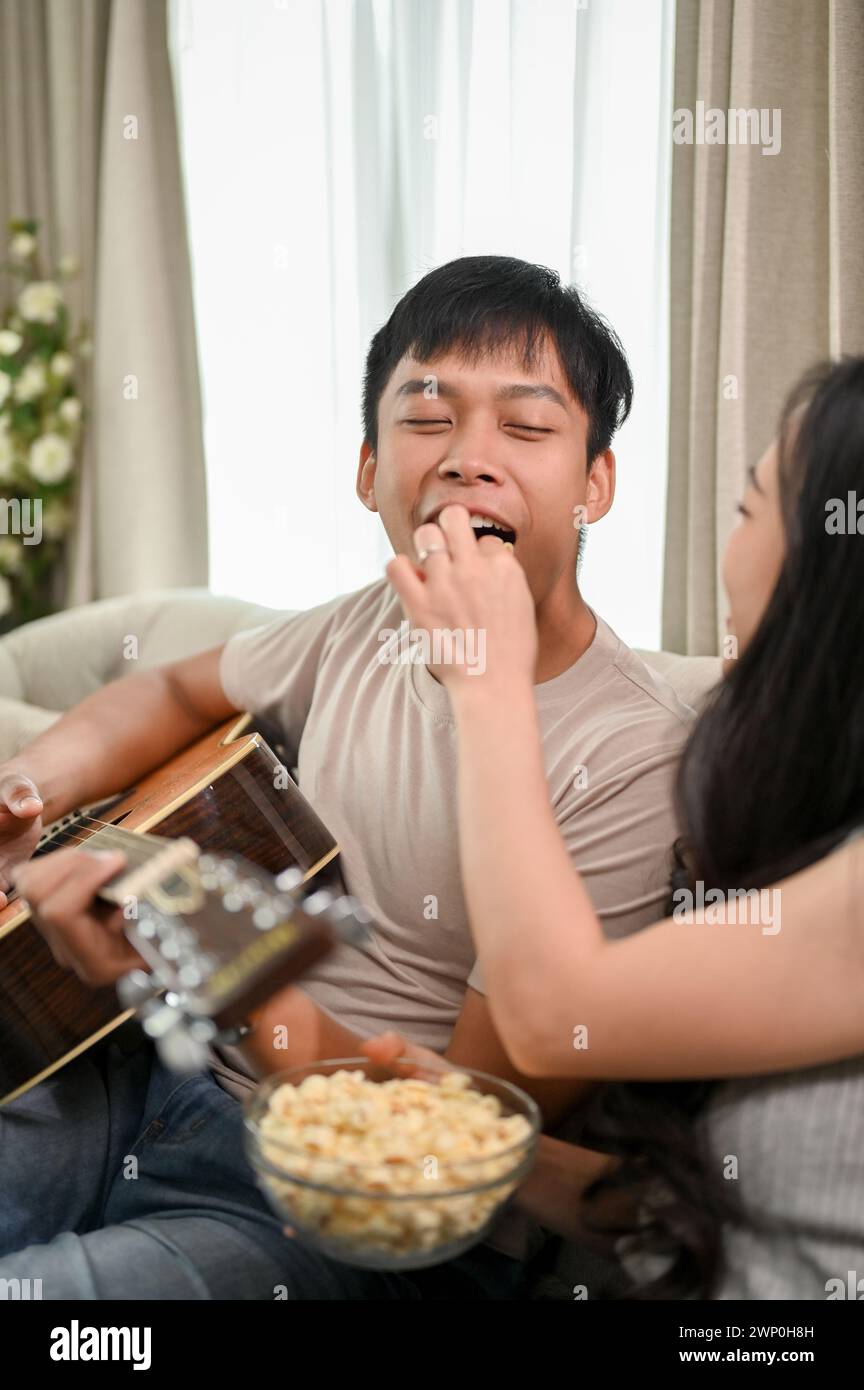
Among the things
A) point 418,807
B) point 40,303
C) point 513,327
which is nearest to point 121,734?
point 418,807

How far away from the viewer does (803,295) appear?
1.84m

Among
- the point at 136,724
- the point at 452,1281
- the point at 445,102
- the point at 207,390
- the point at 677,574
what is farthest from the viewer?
the point at 207,390

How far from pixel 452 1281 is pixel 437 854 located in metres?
0.41

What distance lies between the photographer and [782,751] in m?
0.98

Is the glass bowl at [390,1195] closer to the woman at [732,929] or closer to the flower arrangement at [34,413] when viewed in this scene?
the woman at [732,929]

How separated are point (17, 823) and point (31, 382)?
5.63 feet

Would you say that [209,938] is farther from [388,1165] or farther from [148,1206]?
[148,1206]

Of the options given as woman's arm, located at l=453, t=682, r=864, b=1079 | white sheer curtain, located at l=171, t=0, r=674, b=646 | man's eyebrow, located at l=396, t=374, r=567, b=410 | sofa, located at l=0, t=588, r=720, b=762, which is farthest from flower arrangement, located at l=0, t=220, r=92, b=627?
woman's arm, located at l=453, t=682, r=864, b=1079

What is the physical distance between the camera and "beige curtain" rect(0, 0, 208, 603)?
9.07ft

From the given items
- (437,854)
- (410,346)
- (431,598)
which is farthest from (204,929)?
(410,346)

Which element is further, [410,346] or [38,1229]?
[410,346]

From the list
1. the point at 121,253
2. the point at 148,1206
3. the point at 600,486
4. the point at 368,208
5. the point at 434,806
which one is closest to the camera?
the point at 148,1206

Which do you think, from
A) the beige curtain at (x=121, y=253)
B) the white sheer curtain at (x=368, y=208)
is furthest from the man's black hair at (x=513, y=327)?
the beige curtain at (x=121, y=253)

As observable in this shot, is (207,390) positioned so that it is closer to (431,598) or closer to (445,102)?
(445,102)
